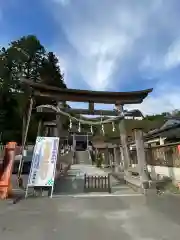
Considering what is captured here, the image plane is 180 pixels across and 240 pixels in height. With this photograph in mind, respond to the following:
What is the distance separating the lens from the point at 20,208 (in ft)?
31.3

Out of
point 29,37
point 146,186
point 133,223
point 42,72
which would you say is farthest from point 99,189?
point 29,37

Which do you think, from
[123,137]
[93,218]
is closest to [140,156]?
[123,137]

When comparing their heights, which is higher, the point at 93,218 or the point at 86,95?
the point at 86,95

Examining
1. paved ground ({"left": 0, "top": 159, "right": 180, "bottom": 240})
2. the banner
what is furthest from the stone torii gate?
paved ground ({"left": 0, "top": 159, "right": 180, "bottom": 240})

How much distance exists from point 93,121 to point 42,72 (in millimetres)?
40880

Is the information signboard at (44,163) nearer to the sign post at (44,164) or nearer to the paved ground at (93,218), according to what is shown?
the sign post at (44,164)

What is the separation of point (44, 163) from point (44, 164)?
5 centimetres

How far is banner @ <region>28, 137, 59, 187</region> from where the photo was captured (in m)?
12.1

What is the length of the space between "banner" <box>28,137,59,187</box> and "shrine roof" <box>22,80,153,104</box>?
2557 millimetres

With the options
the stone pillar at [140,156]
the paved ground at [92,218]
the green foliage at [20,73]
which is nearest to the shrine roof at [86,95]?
the stone pillar at [140,156]

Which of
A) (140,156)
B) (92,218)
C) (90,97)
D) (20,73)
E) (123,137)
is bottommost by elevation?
(92,218)

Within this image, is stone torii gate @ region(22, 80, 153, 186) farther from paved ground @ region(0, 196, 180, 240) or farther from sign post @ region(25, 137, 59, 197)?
paved ground @ region(0, 196, 180, 240)

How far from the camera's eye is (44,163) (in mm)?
12508

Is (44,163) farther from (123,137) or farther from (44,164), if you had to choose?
(123,137)
